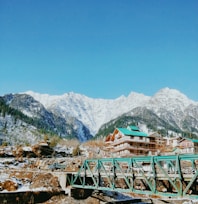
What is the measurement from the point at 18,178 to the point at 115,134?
56.2 m

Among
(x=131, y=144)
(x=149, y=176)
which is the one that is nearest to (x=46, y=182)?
(x=149, y=176)

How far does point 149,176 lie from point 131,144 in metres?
62.1

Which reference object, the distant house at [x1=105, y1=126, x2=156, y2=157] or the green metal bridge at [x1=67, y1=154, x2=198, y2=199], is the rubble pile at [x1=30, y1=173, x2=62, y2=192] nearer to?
A: the green metal bridge at [x1=67, y1=154, x2=198, y2=199]

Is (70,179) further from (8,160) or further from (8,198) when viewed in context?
(8,160)

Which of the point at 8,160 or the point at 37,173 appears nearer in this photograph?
the point at 37,173

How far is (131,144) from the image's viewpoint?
91.4m

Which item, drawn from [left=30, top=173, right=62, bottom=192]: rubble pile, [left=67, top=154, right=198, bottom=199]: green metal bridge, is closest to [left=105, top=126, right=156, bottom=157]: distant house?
[left=67, top=154, right=198, bottom=199]: green metal bridge

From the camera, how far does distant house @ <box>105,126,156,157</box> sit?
296ft

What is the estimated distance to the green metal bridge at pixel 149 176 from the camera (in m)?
25.9

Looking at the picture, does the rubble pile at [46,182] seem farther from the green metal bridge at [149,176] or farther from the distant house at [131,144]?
the distant house at [131,144]

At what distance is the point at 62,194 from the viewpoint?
43.9m

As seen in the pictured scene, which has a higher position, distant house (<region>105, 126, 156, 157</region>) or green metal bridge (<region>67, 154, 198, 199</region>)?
distant house (<region>105, 126, 156, 157</region>)

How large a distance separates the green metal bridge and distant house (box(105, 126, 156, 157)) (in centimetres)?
3006

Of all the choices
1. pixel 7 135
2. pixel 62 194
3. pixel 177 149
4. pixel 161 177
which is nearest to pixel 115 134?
pixel 177 149
